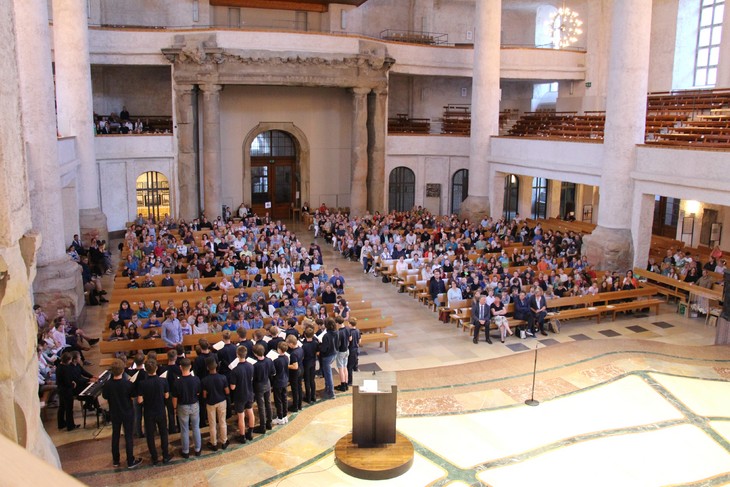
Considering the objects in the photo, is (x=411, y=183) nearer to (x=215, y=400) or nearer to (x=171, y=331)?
(x=171, y=331)

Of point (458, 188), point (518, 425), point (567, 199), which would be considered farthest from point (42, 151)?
point (567, 199)

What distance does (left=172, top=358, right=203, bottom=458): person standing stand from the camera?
8.65m

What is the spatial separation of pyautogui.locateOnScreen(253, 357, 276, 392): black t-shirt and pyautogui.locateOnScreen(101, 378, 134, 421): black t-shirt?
1688mm

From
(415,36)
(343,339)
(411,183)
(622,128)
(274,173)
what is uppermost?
(415,36)

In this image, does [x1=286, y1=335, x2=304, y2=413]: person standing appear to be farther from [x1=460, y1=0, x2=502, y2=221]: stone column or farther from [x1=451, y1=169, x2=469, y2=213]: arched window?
[x1=451, y1=169, x2=469, y2=213]: arched window

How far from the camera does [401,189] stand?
2884 centimetres

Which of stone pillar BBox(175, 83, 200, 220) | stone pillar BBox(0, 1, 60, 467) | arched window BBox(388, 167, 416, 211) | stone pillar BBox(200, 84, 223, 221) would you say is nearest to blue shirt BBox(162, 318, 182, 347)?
stone pillar BBox(0, 1, 60, 467)

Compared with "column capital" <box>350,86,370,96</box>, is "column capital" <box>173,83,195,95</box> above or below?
below

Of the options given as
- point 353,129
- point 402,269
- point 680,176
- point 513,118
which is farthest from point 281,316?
point 513,118

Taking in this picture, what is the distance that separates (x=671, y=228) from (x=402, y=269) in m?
13.4

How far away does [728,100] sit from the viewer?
21.2 m

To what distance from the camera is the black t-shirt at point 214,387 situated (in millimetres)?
8852

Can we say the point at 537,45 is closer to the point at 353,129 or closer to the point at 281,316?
the point at 353,129

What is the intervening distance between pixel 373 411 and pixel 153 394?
2865 mm
